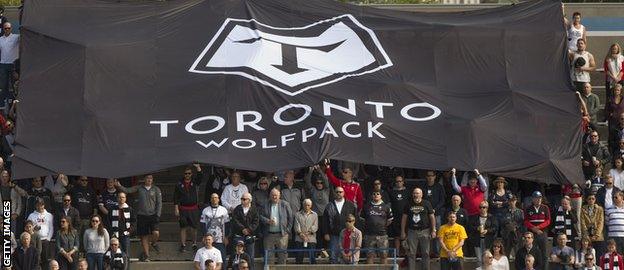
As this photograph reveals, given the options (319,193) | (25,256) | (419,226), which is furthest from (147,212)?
(419,226)

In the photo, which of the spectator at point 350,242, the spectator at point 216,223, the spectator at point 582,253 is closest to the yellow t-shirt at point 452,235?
the spectator at point 350,242

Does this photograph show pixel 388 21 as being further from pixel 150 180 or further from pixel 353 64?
pixel 150 180

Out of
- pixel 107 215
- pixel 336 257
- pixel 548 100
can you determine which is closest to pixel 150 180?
pixel 107 215

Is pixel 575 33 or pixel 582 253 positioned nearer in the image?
pixel 582 253

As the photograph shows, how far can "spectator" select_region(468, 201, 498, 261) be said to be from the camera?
30.1m

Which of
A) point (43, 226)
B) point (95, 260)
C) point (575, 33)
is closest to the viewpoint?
point (95, 260)

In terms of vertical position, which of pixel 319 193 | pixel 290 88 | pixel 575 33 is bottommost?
pixel 319 193

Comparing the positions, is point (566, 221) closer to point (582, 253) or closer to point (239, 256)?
point (582, 253)

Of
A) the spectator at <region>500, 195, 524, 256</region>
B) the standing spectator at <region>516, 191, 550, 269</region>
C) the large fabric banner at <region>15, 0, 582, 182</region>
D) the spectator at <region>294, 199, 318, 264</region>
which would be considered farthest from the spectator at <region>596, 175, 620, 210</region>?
the spectator at <region>294, 199, 318, 264</region>

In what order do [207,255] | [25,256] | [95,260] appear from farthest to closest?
[95,260] → [25,256] → [207,255]

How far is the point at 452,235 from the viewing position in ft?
97.6

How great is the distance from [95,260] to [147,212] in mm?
1412

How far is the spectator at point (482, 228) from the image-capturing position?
30.1m

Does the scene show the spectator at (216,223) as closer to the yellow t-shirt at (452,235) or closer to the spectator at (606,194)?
the yellow t-shirt at (452,235)
